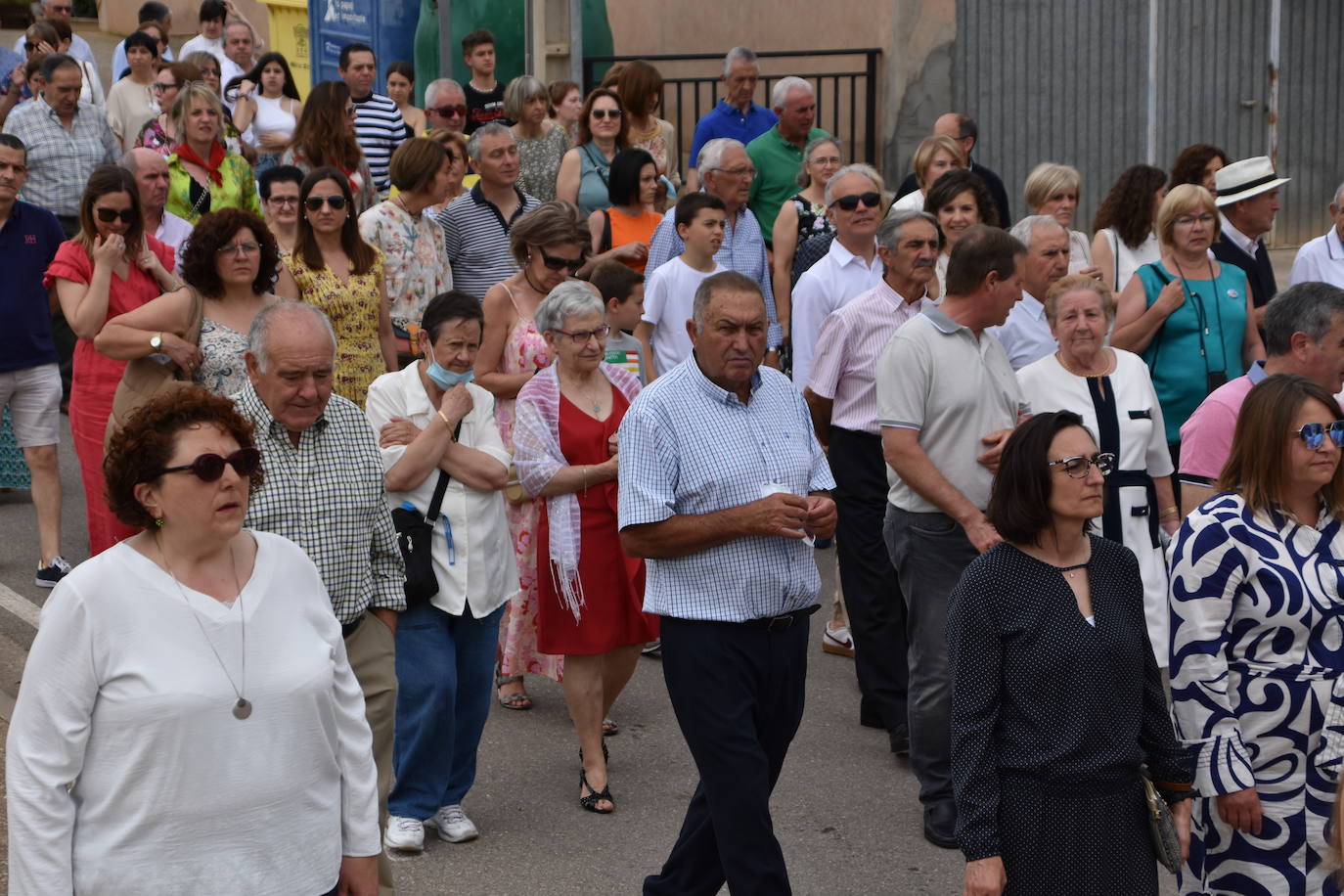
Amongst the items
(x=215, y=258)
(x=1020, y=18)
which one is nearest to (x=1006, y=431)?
(x=215, y=258)

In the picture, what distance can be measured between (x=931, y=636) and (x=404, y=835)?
1952 millimetres

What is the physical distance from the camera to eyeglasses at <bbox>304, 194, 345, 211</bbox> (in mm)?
7754

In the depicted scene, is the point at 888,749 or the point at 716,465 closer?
the point at 716,465

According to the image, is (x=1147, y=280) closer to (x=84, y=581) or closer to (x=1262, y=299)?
(x=1262, y=299)

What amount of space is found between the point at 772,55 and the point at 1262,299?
26.7 feet

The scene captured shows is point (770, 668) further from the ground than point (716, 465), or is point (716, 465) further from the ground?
point (716, 465)

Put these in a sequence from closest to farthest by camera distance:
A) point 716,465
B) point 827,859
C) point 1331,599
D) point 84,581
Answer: point 84,581
point 1331,599
point 716,465
point 827,859

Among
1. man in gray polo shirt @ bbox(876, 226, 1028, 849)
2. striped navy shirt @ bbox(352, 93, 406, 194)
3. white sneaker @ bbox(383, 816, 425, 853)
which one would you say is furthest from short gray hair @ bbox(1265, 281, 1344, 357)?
striped navy shirt @ bbox(352, 93, 406, 194)

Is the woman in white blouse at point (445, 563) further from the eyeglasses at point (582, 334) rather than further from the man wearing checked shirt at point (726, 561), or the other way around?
the man wearing checked shirt at point (726, 561)

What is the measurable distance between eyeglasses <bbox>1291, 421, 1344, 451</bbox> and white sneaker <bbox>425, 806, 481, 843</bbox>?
3.11 meters

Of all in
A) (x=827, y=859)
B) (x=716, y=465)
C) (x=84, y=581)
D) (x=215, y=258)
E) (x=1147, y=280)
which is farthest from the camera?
(x=1147, y=280)

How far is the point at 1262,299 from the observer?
8.81 metres

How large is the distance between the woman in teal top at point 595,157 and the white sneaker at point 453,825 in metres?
5.29

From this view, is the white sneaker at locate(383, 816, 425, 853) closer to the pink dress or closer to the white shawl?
the white shawl
